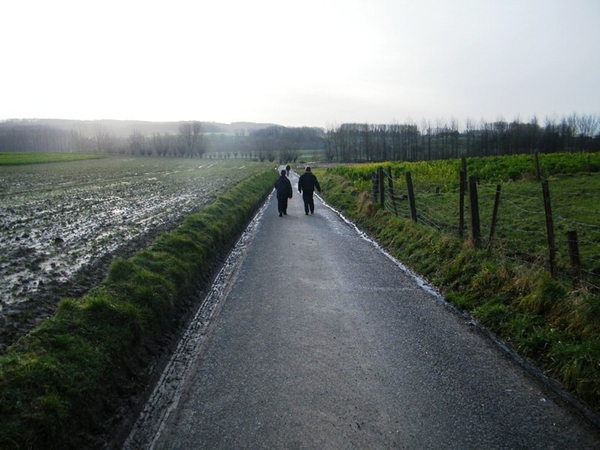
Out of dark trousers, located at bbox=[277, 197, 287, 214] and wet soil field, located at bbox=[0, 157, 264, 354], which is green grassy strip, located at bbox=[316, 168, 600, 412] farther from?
A: dark trousers, located at bbox=[277, 197, 287, 214]

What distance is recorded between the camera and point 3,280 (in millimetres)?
8359

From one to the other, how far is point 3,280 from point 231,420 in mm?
6241

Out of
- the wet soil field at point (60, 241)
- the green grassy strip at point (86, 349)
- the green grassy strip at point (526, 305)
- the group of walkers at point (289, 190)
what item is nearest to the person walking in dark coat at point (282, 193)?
the group of walkers at point (289, 190)

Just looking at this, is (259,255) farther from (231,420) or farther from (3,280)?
(231,420)

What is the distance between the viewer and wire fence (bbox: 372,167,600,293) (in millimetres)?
7965

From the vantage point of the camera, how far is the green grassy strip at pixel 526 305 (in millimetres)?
5199

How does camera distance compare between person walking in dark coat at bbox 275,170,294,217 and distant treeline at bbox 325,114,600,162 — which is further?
distant treeline at bbox 325,114,600,162

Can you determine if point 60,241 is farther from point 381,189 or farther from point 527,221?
point 527,221

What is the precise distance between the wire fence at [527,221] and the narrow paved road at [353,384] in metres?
2.21

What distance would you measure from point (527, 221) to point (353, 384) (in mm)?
10404

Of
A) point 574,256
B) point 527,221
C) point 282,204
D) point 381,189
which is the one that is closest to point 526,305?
point 574,256

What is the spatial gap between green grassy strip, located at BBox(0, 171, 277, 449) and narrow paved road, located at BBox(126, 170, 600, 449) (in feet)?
2.29

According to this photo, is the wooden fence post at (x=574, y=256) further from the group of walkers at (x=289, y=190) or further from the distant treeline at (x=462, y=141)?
the distant treeline at (x=462, y=141)

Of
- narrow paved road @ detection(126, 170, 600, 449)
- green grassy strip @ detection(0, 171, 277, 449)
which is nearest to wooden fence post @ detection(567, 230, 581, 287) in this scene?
narrow paved road @ detection(126, 170, 600, 449)
